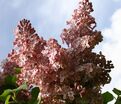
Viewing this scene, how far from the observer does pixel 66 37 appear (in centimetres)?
306

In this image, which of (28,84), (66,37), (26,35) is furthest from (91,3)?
(28,84)

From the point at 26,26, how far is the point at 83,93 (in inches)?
22.6

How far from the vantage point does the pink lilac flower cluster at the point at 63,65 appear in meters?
2.81

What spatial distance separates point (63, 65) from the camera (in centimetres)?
286

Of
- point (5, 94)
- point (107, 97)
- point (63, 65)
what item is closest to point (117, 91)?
point (107, 97)

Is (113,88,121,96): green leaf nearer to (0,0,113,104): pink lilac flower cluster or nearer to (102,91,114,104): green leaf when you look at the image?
(102,91,114,104): green leaf

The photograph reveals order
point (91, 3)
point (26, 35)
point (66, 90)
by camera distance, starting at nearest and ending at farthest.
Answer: point (66, 90)
point (26, 35)
point (91, 3)

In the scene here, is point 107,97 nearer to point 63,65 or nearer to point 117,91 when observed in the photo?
point 117,91

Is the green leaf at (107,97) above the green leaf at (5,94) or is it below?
above

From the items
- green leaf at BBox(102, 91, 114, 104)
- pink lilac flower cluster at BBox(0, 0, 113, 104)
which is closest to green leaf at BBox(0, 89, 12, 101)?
pink lilac flower cluster at BBox(0, 0, 113, 104)

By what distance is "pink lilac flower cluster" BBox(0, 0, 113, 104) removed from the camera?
281cm

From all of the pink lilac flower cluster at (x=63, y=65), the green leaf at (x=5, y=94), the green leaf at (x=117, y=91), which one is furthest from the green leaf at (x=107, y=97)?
the green leaf at (x=5, y=94)

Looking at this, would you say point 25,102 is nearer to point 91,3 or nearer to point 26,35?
point 26,35

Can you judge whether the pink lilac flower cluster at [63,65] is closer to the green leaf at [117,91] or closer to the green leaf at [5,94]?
the green leaf at [5,94]
